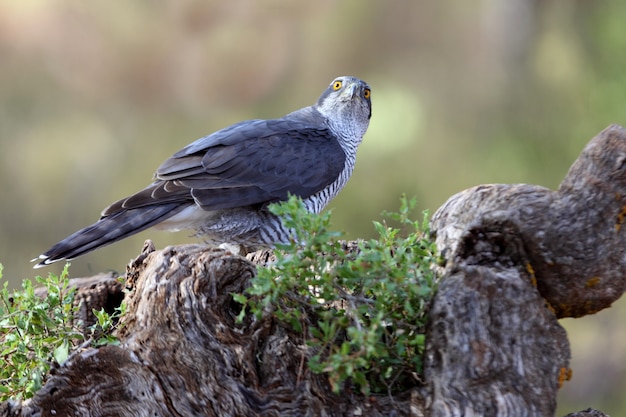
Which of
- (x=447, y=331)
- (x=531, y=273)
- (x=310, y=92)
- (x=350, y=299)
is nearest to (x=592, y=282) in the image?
(x=531, y=273)

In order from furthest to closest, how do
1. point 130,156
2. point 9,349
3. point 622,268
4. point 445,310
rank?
point 130,156 → point 9,349 → point 622,268 → point 445,310

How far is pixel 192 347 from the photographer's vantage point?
1.96 meters

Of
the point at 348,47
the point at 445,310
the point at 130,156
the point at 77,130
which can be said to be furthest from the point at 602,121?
the point at 445,310

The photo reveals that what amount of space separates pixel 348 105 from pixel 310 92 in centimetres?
394

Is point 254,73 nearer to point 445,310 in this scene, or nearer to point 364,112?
point 364,112

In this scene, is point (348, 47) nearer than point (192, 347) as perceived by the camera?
No

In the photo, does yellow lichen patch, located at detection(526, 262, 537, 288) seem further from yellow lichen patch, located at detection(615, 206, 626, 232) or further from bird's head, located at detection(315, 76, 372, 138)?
bird's head, located at detection(315, 76, 372, 138)

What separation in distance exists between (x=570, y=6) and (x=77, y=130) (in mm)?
5718

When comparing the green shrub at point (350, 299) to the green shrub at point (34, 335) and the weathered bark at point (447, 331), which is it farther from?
the green shrub at point (34, 335)

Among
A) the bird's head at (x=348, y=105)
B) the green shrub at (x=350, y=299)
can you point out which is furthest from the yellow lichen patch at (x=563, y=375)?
the bird's head at (x=348, y=105)

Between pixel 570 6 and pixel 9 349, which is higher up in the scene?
pixel 570 6

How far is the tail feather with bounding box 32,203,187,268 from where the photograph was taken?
2840 millimetres

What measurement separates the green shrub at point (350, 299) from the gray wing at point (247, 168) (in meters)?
1.32

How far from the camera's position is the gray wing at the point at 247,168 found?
325 centimetres
